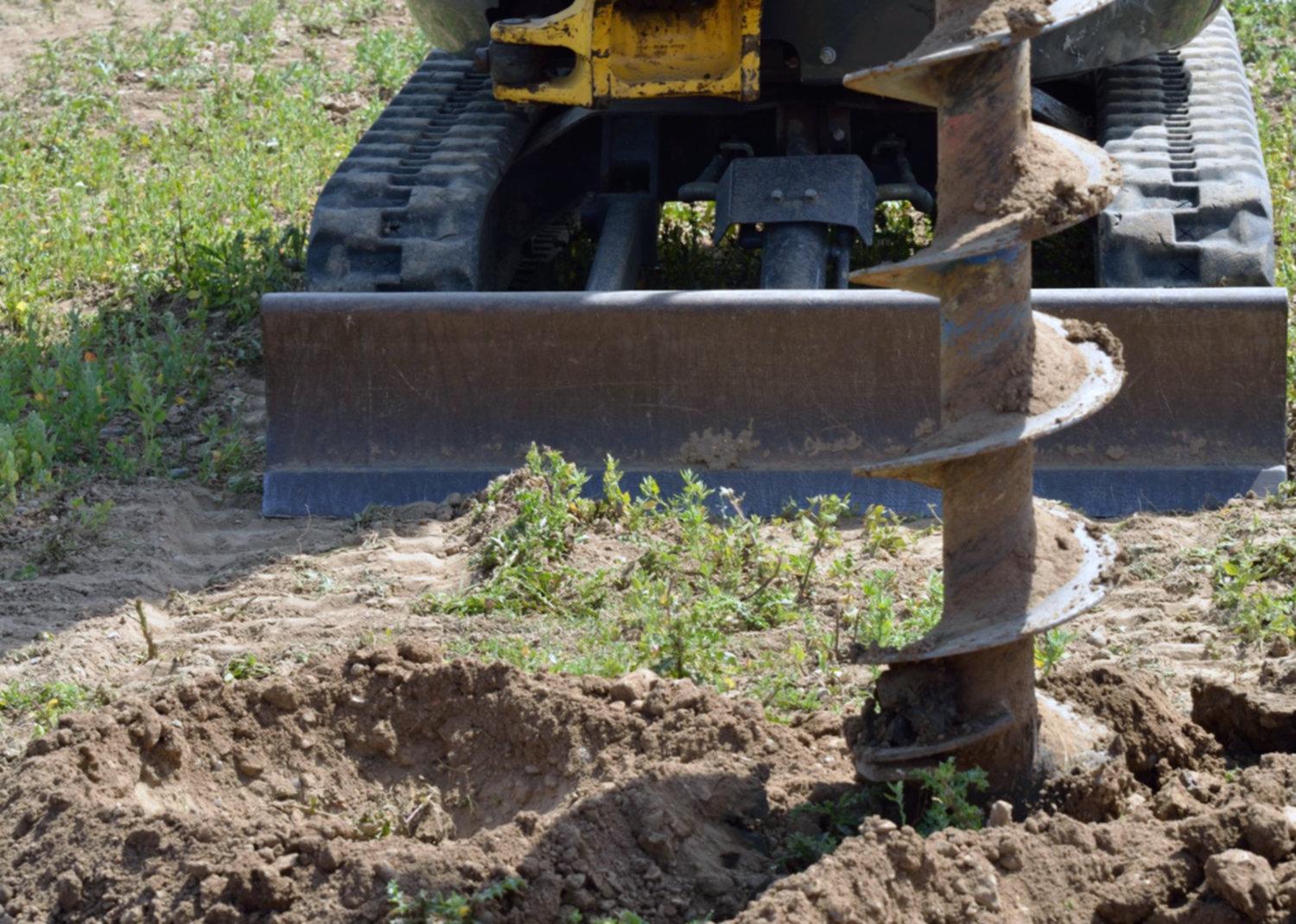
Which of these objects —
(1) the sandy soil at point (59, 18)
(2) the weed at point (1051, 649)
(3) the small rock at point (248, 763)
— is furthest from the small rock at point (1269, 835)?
(1) the sandy soil at point (59, 18)

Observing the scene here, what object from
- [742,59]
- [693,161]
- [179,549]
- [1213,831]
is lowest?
[179,549]

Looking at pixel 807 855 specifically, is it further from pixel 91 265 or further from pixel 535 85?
pixel 91 265

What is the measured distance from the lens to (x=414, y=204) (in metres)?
5.11

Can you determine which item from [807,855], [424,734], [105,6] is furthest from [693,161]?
[105,6]

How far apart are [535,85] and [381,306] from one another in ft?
2.77

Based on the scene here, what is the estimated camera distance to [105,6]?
9523mm

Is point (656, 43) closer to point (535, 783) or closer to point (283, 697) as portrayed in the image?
point (283, 697)

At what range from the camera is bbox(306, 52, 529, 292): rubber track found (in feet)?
16.3

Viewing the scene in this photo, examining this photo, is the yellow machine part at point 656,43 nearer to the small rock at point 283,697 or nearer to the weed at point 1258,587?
the weed at point 1258,587

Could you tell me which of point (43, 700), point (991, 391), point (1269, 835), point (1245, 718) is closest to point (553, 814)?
point (991, 391)

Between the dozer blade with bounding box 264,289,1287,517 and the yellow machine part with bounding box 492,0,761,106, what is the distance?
2.14 feet

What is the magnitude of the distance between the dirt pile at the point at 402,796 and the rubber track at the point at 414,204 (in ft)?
6.19

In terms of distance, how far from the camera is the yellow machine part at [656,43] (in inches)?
189

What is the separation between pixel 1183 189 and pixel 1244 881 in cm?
299
